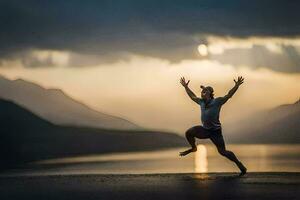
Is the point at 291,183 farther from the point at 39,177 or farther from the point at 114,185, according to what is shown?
the point at 39,177

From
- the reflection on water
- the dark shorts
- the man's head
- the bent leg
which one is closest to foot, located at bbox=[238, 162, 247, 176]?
the dark shorts

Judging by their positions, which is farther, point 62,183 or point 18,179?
point 18,179

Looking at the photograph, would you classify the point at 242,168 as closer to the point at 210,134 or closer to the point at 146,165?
the point at 210,134

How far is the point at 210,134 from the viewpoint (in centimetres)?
1720

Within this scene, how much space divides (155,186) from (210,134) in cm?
256

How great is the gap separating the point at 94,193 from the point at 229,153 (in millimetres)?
4395

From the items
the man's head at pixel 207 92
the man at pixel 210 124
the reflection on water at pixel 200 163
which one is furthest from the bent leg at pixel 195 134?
the reflection on water at pixel 200 163

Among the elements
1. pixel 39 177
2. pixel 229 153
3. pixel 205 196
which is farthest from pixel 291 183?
pixel 39 177

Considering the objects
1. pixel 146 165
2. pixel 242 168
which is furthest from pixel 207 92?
pixel 146 165

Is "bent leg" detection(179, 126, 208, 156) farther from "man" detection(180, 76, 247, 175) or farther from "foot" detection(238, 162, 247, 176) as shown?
"foot" detection(238, 162, 247, 176)

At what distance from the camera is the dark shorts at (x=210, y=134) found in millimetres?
17125

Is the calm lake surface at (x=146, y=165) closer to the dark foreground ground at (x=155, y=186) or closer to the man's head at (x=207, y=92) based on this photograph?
the dark foreground ground at (x=155, y=186)

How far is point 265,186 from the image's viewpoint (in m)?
14.8

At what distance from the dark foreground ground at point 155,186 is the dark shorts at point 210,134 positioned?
3.02ft
